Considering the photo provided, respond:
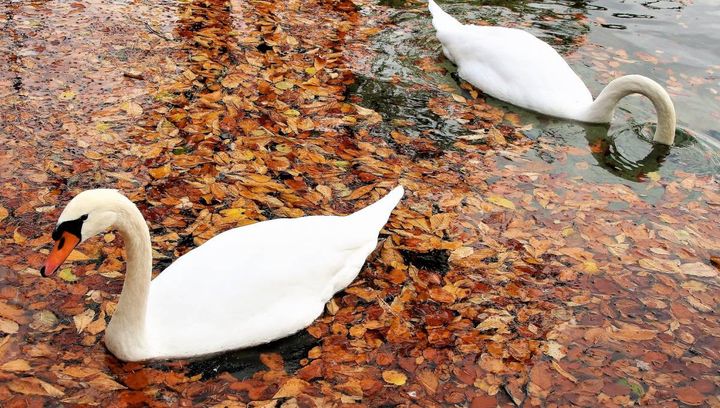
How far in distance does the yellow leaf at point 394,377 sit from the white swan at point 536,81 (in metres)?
4.08

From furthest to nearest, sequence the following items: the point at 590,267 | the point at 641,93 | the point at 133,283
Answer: the point at 641,93, the point at 590,267, the point at 133,283

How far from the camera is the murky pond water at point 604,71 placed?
24.1 feet

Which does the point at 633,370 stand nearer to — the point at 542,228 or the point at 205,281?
the point at 542,228

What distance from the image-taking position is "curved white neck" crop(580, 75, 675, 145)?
23.5 feet

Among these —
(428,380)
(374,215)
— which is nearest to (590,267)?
(374,215)

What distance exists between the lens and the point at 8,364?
168 inches

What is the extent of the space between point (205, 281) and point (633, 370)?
104 inches

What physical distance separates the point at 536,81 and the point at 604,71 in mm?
1485

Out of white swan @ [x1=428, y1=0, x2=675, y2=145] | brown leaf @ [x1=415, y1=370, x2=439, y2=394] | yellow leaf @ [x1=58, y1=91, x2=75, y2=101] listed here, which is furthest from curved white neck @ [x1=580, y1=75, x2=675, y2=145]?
yellow leaf @ [x1=58, y1=91, x2=75, y2=101]

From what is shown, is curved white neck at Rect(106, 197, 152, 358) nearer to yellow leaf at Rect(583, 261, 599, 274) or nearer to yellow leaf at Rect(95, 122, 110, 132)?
yellow leaf at Rect(95, 122, 110, 132)

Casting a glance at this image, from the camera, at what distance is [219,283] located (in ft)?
14.1

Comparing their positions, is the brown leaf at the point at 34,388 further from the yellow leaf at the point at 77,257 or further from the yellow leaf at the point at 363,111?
the yellow leaf at the point at 363,111

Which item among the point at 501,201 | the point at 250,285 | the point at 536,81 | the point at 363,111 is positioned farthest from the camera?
the point at 536,81

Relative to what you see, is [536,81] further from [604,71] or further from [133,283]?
[133,283]
